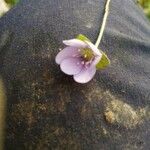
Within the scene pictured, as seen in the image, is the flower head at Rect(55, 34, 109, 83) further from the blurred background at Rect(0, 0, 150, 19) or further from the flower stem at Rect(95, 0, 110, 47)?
the blurred background at Rect(0, 0, 150, 19)

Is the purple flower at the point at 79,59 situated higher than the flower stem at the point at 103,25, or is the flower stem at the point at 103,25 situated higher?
the purple flower at the point at 79,59

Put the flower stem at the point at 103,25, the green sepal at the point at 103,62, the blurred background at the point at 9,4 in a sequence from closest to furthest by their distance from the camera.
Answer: the green sepal at the point at 103,62 < the flower stem at the point at 103,25 < the blurred background at the point at 9,4

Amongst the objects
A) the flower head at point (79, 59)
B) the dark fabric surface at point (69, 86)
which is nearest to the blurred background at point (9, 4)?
the dark fabric surface at point (69, 86)

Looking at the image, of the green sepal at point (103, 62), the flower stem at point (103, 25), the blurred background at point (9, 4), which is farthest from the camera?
the blurred background at point (9, 4)

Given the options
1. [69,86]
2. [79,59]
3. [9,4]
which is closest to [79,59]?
[79,59]

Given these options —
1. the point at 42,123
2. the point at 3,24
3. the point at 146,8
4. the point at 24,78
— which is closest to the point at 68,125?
the point at 42,123

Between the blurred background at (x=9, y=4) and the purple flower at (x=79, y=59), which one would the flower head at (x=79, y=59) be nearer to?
the purple flower at (x=79, y=59)

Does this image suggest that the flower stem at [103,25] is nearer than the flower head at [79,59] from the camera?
No
